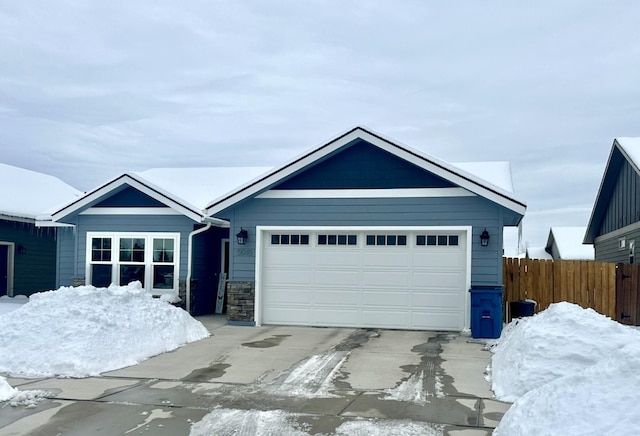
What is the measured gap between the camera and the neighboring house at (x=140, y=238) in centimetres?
1584

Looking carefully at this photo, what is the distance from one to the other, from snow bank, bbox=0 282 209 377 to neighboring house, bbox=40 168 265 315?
382cm

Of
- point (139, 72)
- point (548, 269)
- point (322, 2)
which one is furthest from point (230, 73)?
point (548, 269)

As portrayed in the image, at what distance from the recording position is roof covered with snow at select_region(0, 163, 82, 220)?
19781 millimetres

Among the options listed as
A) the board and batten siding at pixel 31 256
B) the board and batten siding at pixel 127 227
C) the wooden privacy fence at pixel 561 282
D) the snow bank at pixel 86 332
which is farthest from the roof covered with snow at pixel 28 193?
the wooden privacy fence at pixel 561 282

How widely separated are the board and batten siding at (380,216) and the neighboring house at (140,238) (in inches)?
70.5

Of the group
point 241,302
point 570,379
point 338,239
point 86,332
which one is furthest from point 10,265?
point 570,379

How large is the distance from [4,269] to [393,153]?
47.2ft

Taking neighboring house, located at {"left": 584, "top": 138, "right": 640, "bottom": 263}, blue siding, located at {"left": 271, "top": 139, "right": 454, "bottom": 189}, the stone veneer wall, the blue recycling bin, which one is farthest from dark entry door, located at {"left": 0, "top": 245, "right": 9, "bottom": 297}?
neighboring house, located at {"left": 584, "top": 138, "right": 640, "bottom": 263}

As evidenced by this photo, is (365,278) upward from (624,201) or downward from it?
downward

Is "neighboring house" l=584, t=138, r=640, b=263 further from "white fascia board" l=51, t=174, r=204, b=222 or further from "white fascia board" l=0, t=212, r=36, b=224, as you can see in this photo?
"white fascia board" l=0, t=212, r=36, b=224

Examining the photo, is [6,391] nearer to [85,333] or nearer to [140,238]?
[85,333]

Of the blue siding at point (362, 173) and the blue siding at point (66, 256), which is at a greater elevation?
the blue siding at point (362, 173)

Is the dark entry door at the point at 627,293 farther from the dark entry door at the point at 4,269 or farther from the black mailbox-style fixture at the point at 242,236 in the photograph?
the dark entry door at the point at 4,269

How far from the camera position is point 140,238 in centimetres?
1608
